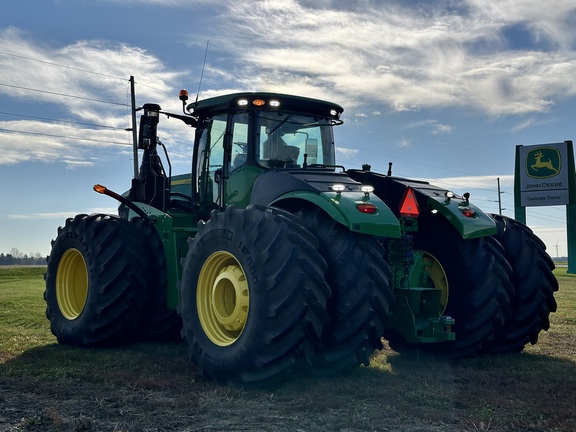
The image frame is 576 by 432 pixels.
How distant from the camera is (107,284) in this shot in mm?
7578

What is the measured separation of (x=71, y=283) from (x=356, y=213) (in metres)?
4.89

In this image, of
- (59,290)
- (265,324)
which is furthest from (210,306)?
(59,290)

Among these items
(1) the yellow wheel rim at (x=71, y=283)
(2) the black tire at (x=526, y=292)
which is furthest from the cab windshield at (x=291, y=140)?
(1) the yellow wheel rim at (x=71, y=283)

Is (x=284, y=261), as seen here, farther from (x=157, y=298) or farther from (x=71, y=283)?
(x=71, y=283)

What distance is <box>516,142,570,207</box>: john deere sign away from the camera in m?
33.7

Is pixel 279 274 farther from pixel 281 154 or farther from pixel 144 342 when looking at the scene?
pixel 144 342

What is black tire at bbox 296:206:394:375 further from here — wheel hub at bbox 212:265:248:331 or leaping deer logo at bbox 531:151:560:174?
leaping deer logo at bbox 531:151:560:174

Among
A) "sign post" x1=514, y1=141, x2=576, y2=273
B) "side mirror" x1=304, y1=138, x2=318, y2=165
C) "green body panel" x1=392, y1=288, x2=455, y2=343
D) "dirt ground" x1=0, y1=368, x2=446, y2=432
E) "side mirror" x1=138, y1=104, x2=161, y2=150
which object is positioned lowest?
"dirt ground" x1=0, y1=368, x2=446, y2=432

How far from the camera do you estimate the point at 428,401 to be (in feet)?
16.4

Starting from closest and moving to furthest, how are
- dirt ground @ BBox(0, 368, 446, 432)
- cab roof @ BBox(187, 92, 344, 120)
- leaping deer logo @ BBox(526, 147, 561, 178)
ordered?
dirt ground @ BBox(0, 368, 446, 432)
cab roof @ BBox(187, 92, 344, 120)
leaping deer logo @ BBox(526, 147, 561, 178)

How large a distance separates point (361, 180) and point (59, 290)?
172 inches

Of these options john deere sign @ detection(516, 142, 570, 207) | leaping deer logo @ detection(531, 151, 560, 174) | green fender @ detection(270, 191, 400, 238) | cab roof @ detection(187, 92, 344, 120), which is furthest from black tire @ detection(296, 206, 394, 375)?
leaping deer logo @ detection(531, 151, 560, 174)

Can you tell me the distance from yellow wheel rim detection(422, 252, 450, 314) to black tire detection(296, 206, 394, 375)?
1.68 m

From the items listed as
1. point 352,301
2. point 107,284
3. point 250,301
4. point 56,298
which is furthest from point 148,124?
point 352,301
